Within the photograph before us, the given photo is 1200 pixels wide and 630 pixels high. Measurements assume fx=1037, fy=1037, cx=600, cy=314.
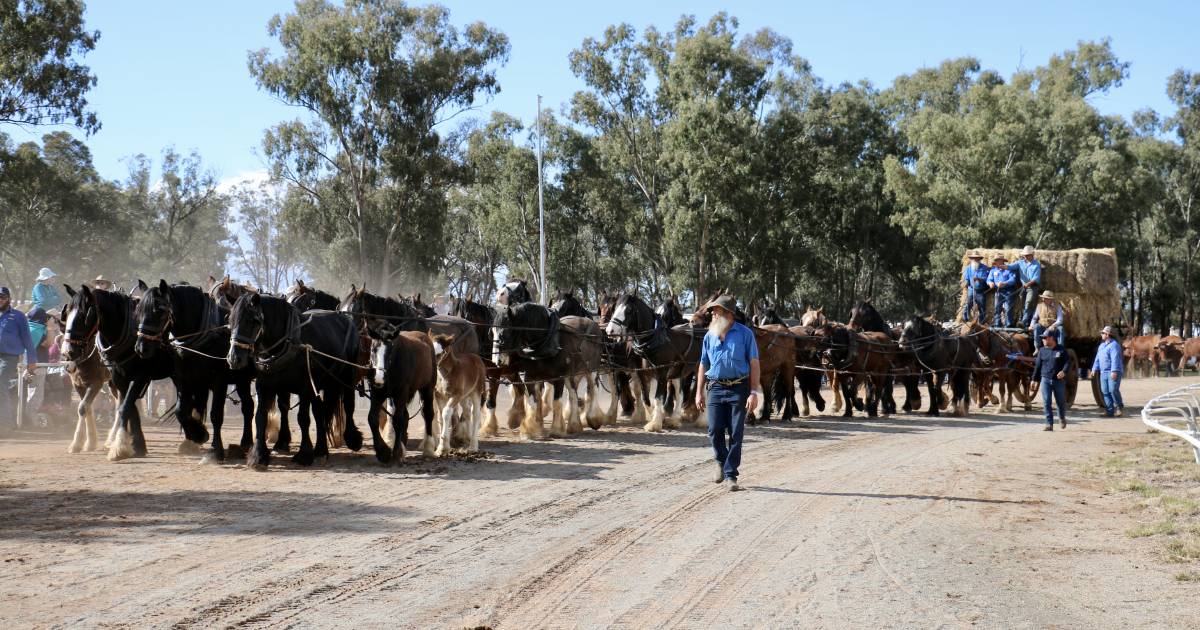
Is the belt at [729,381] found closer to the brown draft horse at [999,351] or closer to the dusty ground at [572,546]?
the dusty ground at [572,546]

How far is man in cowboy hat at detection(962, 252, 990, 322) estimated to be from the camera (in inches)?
973

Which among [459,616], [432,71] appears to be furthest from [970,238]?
[459,616]

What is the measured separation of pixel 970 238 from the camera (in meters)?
47.2

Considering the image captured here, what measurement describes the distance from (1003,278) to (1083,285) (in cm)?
172

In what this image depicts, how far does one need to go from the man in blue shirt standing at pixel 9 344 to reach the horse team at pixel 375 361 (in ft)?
6.12

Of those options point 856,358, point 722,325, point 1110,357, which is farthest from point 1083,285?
point 722,325

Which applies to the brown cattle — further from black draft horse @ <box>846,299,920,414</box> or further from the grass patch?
the grass patch

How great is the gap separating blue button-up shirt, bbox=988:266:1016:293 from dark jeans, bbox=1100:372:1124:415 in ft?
9.66

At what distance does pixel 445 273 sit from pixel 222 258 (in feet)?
80.7

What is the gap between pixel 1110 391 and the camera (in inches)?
872

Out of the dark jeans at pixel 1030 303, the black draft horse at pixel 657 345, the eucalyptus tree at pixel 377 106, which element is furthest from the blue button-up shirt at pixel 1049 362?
the eucalyptus tree at pixel 377 106

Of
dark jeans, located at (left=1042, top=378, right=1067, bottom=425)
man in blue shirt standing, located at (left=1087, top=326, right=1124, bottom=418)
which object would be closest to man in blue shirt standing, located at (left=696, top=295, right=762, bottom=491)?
dark jeans, located at (left=1042, top=378, right=1067, bottom=425)

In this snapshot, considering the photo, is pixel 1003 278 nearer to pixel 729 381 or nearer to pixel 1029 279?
pixel 1029 279

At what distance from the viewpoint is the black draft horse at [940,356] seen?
2278 cm
